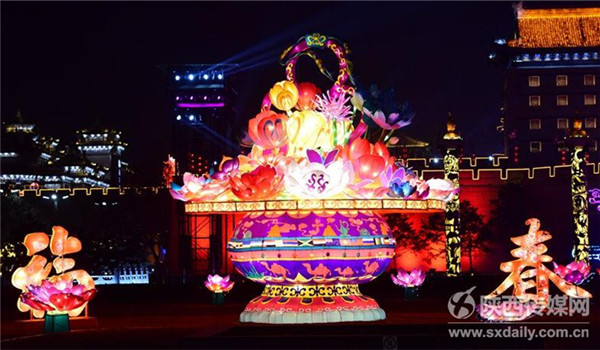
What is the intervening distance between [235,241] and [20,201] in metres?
40.9

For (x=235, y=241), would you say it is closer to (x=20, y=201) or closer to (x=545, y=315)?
(x=545, y=315)

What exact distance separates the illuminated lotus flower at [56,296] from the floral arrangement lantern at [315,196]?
6.96 ft

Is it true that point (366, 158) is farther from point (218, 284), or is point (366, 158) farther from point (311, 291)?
point (218, 284)

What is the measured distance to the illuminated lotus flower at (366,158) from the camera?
13.7 m

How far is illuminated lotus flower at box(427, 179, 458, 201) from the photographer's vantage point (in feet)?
47.5

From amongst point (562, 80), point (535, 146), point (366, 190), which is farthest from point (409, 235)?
point (366, 190)

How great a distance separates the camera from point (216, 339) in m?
11.0

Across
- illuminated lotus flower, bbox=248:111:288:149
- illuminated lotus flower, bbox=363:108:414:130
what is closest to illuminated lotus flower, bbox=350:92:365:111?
illuminated lotus flower, bbox=363:108:414:130

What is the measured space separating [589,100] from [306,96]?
57.9 meters

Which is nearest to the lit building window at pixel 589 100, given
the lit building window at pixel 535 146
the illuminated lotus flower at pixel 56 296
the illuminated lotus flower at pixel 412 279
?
the lit building window at pixel 535 146

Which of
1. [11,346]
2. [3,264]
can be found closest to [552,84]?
[3,264]

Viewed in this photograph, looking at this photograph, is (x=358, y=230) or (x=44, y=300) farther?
(x=44, y=300)

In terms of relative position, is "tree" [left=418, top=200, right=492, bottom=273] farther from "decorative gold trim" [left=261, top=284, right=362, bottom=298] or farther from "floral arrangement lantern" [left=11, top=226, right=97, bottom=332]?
"decorative gold trim" [left=261, top=284, right=362, bottom=298]

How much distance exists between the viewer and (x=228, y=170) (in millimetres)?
14156
